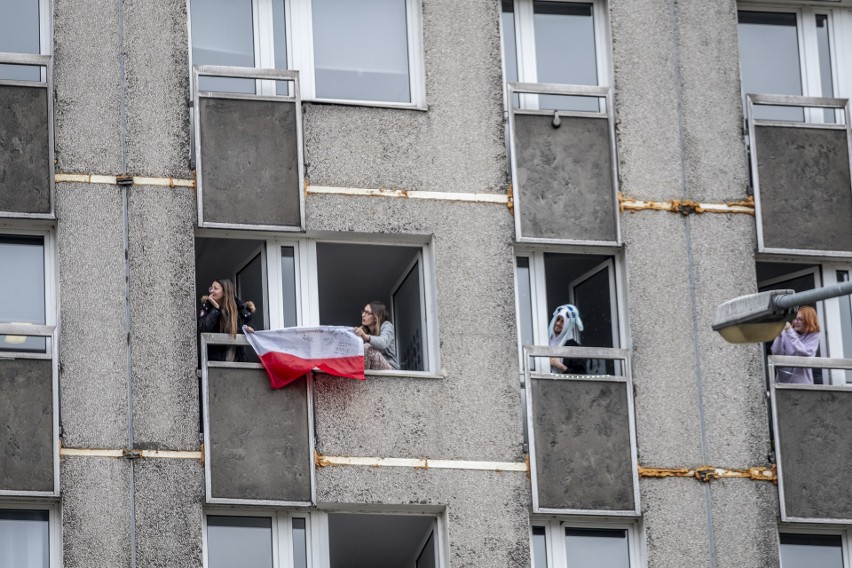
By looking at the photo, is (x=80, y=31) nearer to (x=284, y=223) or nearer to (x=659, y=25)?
(x=284, y=223)

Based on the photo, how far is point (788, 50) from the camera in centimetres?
3186

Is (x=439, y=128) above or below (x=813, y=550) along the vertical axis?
above

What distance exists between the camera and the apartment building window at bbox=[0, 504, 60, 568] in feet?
90.3

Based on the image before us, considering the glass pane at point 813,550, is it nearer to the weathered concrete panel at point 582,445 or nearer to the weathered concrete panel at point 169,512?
the weathered concrete panel at point 582,445

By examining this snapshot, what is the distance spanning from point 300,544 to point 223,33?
6128mm

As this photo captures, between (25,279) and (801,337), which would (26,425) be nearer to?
(25,279)

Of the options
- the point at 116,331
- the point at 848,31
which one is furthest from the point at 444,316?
the point at 848,31

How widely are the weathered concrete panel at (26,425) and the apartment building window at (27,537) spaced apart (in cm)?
38

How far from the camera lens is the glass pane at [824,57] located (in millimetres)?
31766

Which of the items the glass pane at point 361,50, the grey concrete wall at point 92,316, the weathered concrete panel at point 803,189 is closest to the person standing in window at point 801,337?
the weathered concrete panel at point 803,189

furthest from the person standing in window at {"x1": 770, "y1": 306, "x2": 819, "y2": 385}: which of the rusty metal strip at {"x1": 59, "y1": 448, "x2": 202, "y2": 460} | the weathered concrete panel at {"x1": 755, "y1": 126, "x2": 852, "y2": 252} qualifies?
the rusty metal strip at {"x1": 59, "y1": 448, "x2": 202, "y2": 460}

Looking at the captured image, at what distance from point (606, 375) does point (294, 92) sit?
4.84 meters

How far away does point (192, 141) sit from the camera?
Answer: 29.2 metres

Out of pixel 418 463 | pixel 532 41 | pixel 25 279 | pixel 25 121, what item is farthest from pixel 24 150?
pixel 532 41
